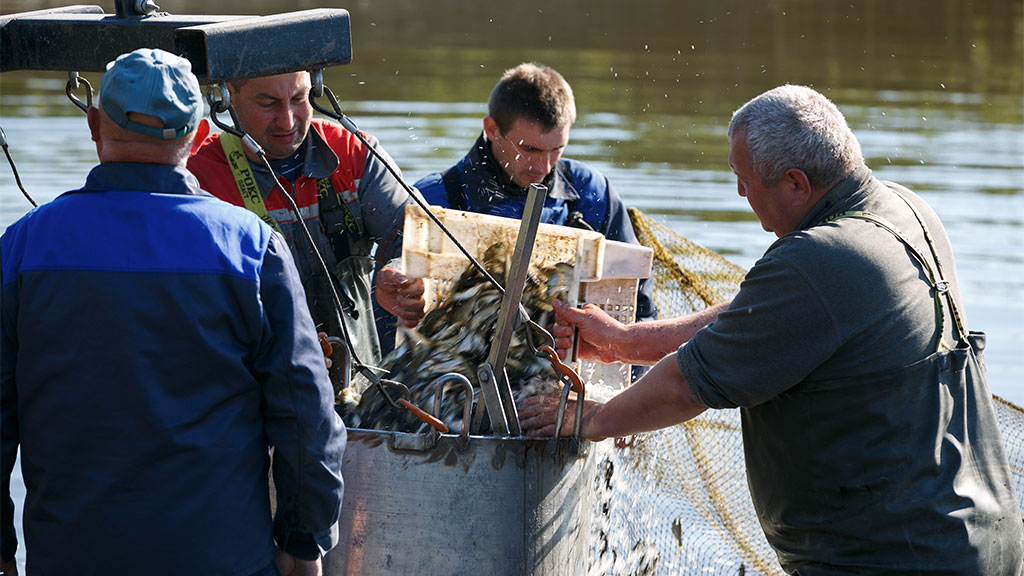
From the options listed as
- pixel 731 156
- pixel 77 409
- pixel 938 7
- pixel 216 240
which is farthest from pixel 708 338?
pixel 938 7

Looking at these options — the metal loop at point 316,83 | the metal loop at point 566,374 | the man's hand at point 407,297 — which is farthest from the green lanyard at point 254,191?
the metal loop at point 566,374

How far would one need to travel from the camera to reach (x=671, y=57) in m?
18.3

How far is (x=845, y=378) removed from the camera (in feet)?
9.50

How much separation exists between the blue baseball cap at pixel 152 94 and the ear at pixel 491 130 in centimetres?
210

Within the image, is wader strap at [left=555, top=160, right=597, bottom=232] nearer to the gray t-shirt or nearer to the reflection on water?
the gray t-shirt

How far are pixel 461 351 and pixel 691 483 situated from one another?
2.31 m

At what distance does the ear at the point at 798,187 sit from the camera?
3010 mm

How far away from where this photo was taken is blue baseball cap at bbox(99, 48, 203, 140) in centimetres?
247

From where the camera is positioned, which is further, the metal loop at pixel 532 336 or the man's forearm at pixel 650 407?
the metal loop at pixel 532 336

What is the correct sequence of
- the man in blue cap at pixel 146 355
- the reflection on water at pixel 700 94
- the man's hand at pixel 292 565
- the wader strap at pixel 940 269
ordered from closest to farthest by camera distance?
the man in blue cap at pixel 146 355 < the man's hand at pixel 292 565 < the wader strap at pixel 940 269 < the reflection on water at pixel 700 94

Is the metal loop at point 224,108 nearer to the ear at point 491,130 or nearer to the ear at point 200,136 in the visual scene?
the ear at point 200,136

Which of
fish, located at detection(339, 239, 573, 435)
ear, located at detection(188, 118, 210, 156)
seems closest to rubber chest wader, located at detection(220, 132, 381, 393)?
ear, located at detection(188, 118, 210, 156)

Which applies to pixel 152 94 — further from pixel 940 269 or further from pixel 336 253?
pixel 940 269

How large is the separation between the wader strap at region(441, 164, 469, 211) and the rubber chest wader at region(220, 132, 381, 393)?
446 mm
